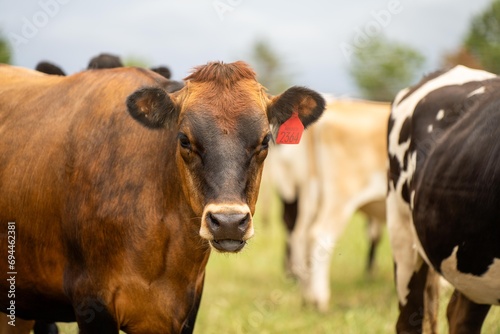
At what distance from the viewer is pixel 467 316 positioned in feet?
17.4

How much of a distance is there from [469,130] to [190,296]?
6.32 ft

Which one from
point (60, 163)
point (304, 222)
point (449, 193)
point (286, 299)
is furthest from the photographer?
point (304, 222)

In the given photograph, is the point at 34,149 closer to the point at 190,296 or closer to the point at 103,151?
the point at 103,151

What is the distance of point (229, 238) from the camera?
3.77 metres

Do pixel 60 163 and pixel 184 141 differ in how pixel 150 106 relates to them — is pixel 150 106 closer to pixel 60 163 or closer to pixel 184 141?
pixel 184 141

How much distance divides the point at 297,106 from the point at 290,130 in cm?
14

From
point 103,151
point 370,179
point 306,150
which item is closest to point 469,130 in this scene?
point 103,151

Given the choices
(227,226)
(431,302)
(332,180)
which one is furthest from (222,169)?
(332,180)

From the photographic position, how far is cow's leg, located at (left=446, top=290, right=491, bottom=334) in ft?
17.3

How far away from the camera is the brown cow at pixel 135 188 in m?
3.99

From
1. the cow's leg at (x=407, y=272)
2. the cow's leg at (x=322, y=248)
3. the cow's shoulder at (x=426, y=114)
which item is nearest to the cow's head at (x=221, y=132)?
the cow's shoulder at (x=426, y=114)

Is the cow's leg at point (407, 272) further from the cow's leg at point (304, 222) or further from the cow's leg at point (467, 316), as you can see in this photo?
the cow's leg at point (304, 222)

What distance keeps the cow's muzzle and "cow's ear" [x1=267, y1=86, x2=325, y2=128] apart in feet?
2.47

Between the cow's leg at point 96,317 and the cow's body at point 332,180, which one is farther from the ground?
the cow's leg at point 96,317
